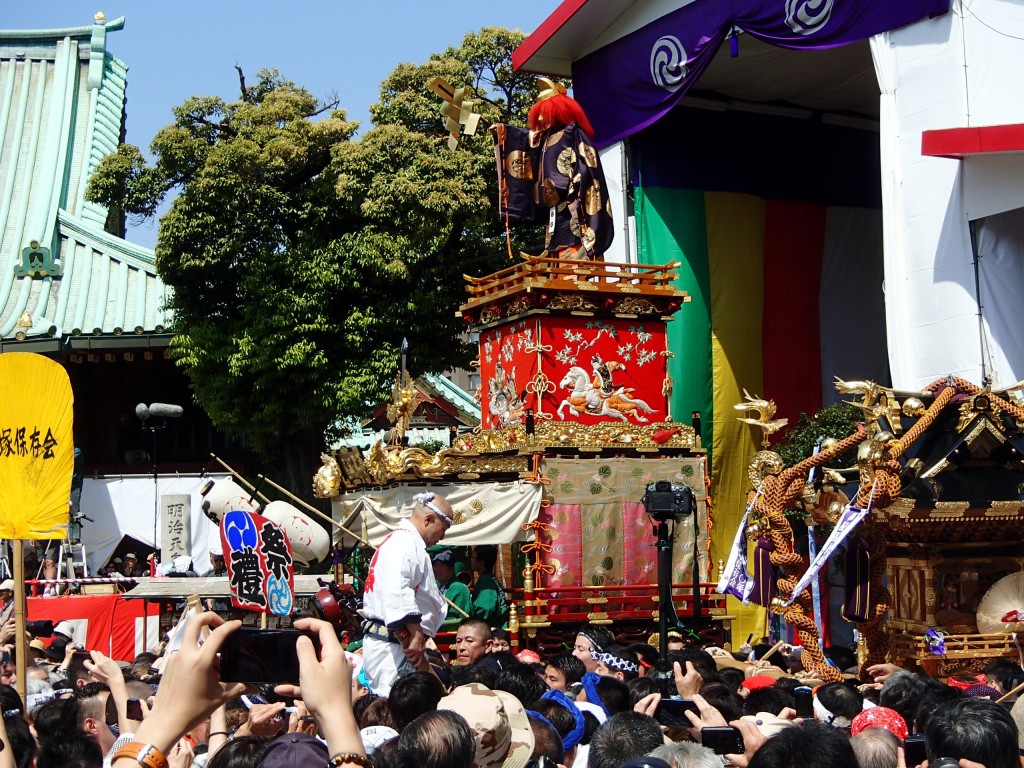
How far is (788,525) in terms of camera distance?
13.3 meters

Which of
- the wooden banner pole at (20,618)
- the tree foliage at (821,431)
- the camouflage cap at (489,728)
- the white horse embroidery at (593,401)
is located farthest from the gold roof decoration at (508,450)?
the camouflage cap at (489,728)

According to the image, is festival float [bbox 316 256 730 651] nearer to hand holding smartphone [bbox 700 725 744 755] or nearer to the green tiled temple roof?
the green tiled temple roof

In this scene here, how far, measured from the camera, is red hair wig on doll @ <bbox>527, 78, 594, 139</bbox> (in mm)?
19922

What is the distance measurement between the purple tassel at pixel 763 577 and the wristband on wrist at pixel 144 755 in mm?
11839

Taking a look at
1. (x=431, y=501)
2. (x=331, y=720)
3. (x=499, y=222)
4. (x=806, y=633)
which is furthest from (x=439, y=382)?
(x=331, y=720)

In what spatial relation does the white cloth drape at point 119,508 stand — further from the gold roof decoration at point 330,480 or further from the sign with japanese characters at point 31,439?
the sign with japanese characters at point 31,439

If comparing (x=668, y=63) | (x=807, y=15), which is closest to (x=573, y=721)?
(x=807, y=15)

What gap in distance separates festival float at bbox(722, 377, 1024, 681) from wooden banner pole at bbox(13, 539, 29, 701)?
7.25 metres

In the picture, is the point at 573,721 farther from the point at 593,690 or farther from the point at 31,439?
the point at 31,439

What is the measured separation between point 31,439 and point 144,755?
567 cm

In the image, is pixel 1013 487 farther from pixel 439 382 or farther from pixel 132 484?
pixel 439 382

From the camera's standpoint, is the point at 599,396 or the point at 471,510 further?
the point at 599,396

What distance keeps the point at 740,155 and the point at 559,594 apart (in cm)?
1070

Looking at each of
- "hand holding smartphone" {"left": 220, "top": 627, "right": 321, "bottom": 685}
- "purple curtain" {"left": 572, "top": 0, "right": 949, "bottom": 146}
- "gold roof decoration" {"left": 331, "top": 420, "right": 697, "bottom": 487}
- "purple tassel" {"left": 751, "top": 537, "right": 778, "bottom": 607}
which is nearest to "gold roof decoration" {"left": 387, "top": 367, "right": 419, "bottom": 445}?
"gold roof decoration" {"left": 331, "top": 420, "right": 697, "bottom": 487}
